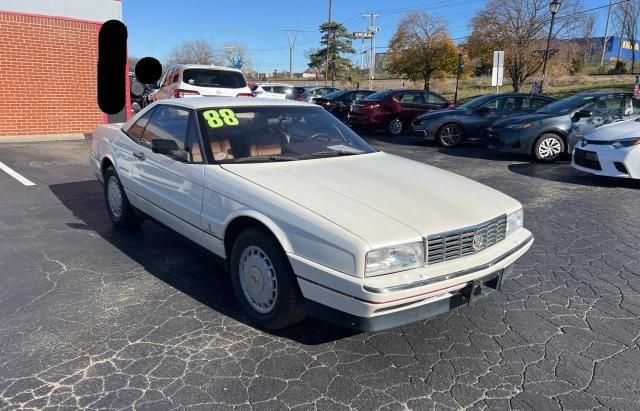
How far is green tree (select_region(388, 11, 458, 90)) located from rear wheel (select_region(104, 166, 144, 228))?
111ft

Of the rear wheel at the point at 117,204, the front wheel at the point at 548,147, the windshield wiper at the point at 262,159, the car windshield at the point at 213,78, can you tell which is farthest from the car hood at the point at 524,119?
the rear wheel at the point at 117,204

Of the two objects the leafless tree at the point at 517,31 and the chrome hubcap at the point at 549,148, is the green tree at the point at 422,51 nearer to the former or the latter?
the leafless tree at the point at 517,31

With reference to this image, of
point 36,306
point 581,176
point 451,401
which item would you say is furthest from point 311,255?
point 581,176

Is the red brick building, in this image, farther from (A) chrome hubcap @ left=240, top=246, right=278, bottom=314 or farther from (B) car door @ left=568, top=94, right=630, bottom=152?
(A) chrome hubcap @ left=240, top=246, right=278, bottom=314

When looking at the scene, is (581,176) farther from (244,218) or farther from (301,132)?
(244,218)

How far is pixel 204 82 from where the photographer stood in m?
12.5

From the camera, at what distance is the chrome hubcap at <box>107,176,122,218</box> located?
5305mm

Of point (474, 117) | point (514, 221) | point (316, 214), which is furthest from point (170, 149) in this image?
point (474, 117)

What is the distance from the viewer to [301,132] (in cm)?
430

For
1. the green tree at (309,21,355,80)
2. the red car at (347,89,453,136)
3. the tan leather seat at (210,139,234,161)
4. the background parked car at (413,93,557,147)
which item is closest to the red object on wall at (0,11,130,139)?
the red car at (347,89,453,136)

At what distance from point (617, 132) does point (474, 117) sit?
483 centimetres

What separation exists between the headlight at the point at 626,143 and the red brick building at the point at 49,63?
11480mm

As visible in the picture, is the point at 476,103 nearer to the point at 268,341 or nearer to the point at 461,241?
the point at 461,241

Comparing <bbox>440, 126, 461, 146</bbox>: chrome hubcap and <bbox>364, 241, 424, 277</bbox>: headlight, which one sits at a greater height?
<bbox>364, 241, 424, 277</bbox>: headlight
